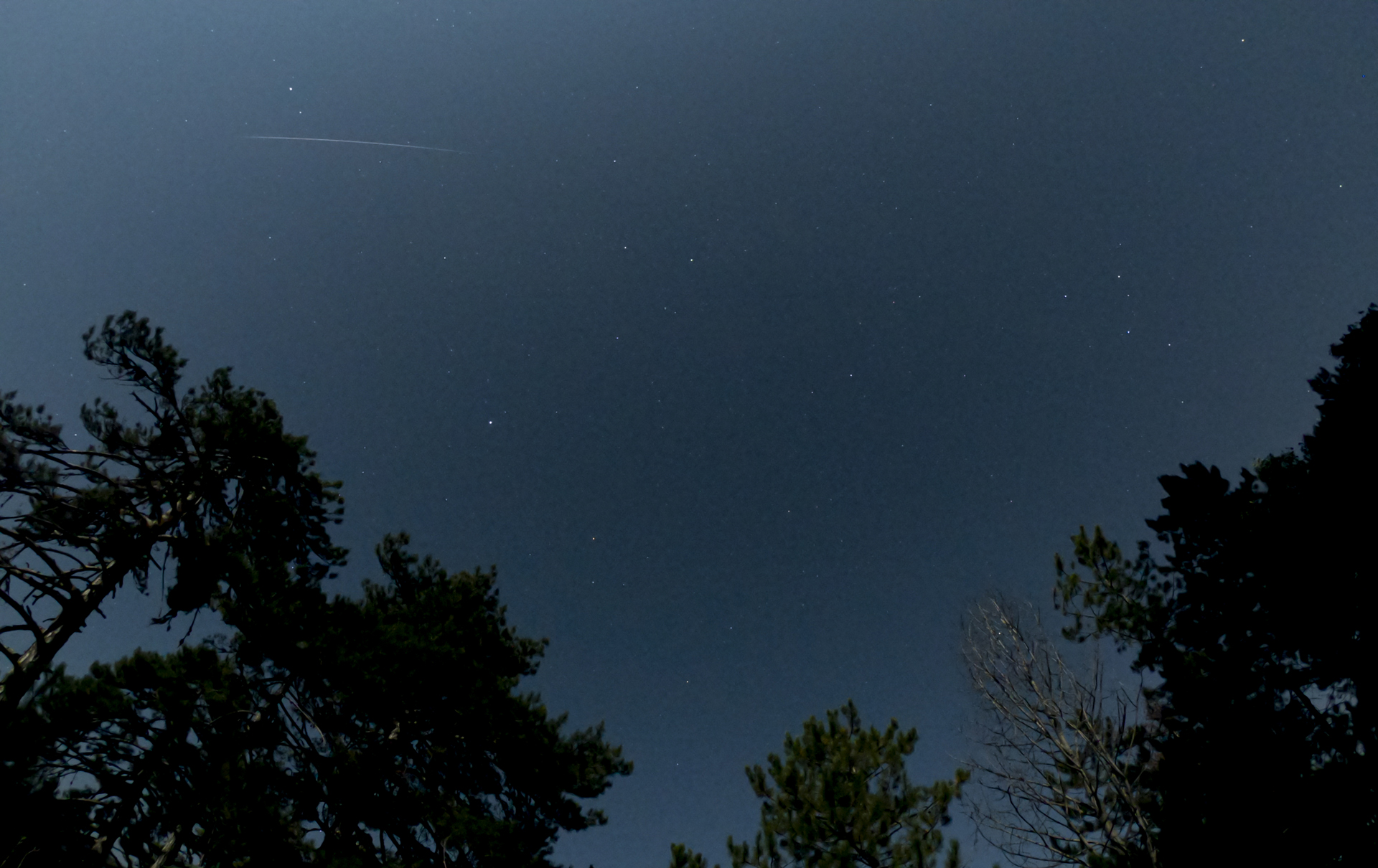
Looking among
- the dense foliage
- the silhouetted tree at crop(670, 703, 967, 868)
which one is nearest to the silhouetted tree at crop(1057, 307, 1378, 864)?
the silhouetted tree at crop(670, 703, 967, 868)

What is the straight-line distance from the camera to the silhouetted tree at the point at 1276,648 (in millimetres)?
7945

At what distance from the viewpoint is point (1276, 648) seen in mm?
9172

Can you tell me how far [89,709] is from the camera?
8344mm

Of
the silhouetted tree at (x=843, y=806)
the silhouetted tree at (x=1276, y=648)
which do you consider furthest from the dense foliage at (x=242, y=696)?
the silhouetted tree at (x=1276, y=648)

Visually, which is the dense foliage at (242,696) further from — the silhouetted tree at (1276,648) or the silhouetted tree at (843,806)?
the silhouetted tree at (1276,648)

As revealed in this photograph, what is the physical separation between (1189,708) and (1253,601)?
6.73 ft

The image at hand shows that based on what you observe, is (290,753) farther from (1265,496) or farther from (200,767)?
(1265,496)

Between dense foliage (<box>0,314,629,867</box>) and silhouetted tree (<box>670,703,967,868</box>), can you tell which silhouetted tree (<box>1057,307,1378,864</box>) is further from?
dense foliage (<box>0,314,629,867</box>)

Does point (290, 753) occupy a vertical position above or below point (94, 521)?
below

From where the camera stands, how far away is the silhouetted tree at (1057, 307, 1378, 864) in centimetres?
795

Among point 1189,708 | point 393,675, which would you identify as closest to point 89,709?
point 393,675

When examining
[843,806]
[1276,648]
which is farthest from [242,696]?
[1276,648]

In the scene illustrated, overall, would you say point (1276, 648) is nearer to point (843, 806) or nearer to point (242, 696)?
point (843, 806)

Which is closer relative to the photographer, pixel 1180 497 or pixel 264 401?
pixel 1180 497
